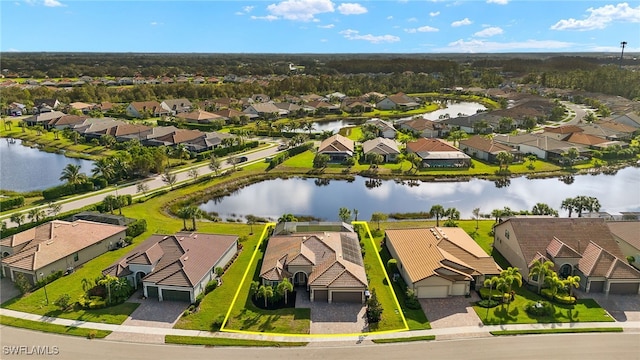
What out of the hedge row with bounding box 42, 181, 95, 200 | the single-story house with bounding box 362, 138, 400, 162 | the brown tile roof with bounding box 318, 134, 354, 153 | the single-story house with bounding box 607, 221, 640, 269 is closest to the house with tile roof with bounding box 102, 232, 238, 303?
the hedge row with bounding box 42, 181, 95, 200

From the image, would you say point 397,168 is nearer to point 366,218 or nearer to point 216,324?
point 366,218

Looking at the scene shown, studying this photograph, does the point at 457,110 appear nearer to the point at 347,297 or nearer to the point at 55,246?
the point at 347,297

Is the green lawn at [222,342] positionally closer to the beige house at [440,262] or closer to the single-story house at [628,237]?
the beige house at [440,262]

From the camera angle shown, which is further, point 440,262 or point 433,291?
point 440,262

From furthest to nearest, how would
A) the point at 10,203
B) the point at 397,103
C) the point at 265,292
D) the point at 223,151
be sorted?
1. the point at 397,103
2. the point at 223,151
3. the point at 10,203
4. the point at 265,292

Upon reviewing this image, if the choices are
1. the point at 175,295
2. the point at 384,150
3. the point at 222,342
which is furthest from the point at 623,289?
the point at 384,150

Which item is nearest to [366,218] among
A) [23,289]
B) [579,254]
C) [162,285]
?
[579,254]
